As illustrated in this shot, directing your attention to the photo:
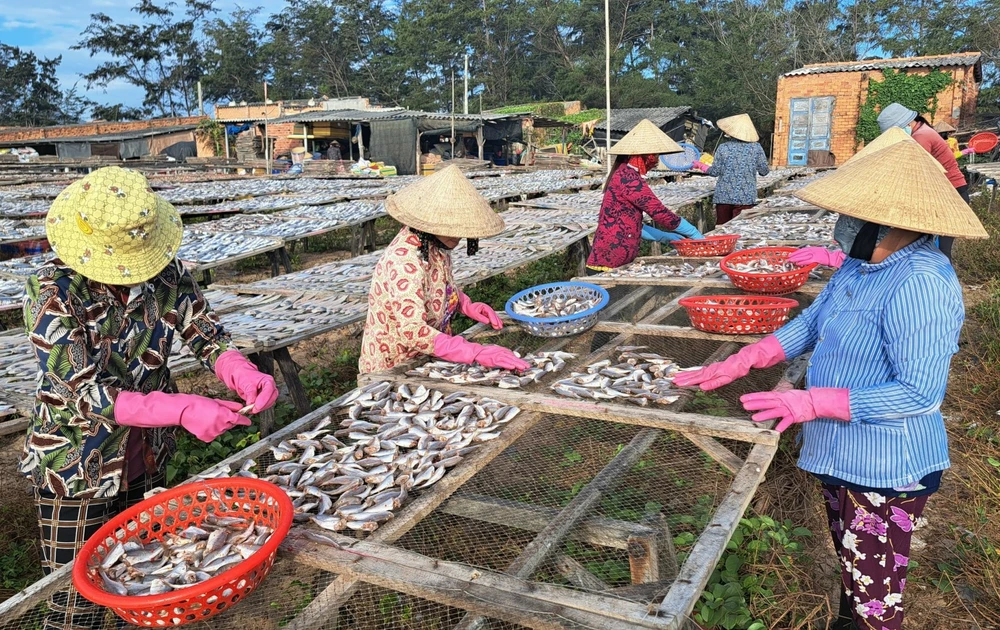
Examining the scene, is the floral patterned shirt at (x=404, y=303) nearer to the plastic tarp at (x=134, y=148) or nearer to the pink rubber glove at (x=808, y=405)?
the pink rubber glove at (x=808, y=405)

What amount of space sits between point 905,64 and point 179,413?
26180 mm

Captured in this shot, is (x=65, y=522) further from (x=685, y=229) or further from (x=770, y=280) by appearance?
(x=685, y=229)

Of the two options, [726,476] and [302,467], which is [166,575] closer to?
[302,467]

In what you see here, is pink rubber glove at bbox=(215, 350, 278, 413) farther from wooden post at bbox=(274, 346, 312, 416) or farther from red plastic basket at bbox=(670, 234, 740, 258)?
red plastic basket at bbox=(670, 234, 740, 258)

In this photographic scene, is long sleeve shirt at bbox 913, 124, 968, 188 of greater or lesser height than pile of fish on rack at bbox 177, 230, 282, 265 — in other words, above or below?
above

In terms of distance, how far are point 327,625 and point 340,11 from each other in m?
59.5

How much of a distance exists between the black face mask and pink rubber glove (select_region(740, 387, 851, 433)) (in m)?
0.41

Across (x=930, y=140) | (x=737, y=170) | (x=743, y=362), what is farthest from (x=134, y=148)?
(x=743, y=362)

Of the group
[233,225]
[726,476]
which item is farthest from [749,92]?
[726,476]

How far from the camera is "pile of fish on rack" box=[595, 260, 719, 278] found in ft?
16.0

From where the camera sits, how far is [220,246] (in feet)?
24.3

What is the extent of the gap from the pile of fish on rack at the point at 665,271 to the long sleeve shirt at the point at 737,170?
2.30m

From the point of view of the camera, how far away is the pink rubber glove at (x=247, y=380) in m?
2.21

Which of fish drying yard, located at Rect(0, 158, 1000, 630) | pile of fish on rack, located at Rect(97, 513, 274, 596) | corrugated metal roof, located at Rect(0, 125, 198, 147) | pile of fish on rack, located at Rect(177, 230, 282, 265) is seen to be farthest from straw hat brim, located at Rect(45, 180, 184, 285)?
corrugated metal roof, located at Rect(0, 125, 198, 147)
